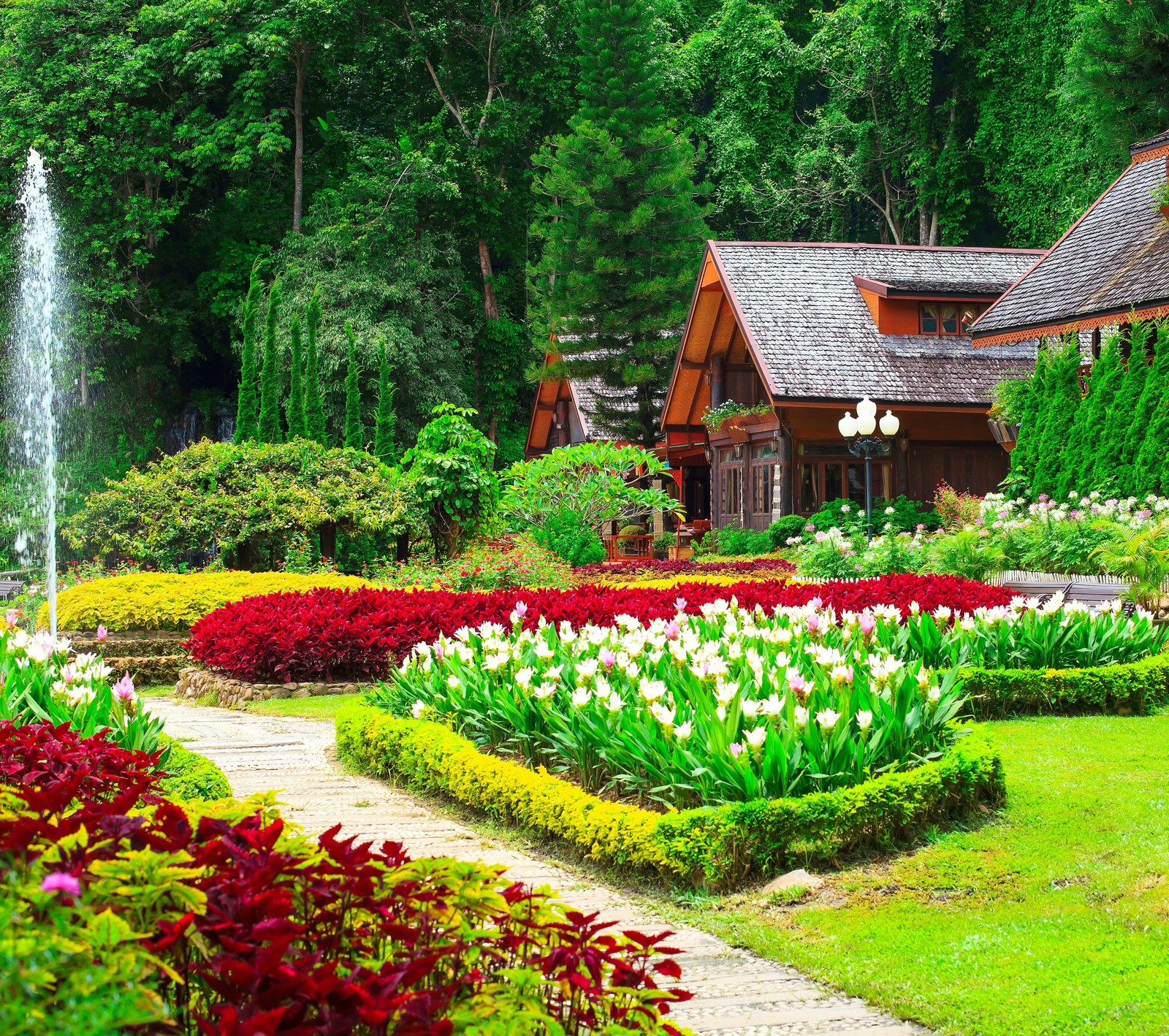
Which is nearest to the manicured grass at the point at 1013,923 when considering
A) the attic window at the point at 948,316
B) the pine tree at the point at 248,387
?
the attic window at the point at 948,316

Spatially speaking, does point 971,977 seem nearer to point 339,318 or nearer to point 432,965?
point 432,965

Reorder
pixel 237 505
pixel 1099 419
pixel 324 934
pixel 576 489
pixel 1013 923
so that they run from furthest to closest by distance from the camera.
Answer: pixel 576 489, pixel 1099 419, pixel 237 505, pixel 1013 923, pixel 324 934

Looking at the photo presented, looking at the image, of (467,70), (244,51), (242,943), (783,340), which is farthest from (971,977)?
(467,70)

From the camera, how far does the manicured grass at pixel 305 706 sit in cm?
1037

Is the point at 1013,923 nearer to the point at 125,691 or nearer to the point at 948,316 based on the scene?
the point at 125,691

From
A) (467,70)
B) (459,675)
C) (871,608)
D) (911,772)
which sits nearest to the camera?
(911,772)

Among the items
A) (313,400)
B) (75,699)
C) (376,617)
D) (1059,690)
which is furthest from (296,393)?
(75,699)

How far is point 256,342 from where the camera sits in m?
36.6

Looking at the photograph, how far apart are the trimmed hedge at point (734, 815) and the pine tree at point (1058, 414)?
15351 millimetres

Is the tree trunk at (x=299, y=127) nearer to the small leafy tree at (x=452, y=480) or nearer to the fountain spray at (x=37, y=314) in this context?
the fountain spray at (x=37, y=314)

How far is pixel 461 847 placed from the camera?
229 inches

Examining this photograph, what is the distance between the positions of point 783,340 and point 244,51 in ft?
67.0

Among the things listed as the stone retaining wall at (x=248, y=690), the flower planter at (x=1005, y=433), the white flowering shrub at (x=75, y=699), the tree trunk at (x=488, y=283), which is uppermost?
the tree trunk at (x=488, y=283)

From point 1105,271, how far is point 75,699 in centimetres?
2010
